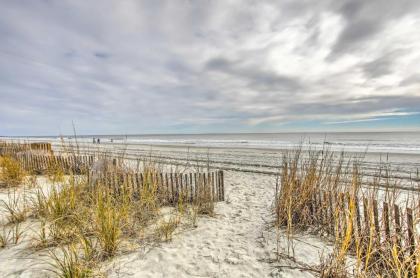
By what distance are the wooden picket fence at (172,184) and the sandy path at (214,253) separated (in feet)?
2.42

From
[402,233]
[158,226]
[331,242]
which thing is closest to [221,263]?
[158,226]

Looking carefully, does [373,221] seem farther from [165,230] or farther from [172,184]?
[172,184]

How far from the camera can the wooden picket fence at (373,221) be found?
8.93ft

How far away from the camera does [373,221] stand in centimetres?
321

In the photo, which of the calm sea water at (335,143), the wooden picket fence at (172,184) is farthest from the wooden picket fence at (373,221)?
the wooden picket fence at (172,184)

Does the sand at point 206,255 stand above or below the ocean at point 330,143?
below

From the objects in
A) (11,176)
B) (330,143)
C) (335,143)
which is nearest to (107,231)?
(11,176)

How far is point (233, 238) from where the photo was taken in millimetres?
3994

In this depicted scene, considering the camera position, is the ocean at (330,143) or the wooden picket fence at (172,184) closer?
the wooden picket fence at (172,184)

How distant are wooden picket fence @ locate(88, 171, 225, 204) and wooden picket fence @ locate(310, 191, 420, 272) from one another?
2.38 meters

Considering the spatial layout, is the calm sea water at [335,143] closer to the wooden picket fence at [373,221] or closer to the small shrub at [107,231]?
the wooden picket fence at [373,221]

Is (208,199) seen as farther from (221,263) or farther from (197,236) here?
(221,263)

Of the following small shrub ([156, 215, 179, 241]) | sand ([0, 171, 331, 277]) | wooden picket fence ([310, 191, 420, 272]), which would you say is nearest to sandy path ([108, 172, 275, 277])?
sand ([0, 171, 331, 277])

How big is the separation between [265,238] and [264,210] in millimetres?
1545
